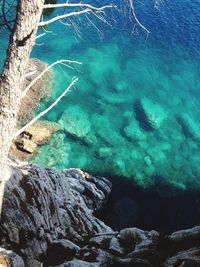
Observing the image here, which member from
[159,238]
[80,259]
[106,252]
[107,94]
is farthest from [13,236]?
[107,94]

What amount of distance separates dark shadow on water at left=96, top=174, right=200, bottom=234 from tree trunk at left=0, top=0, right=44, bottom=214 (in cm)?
1654

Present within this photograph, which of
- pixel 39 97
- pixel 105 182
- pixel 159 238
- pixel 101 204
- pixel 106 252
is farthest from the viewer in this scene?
pixel 39 97

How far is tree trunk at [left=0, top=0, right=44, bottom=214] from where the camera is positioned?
6.67 metres

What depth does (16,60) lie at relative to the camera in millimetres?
6930

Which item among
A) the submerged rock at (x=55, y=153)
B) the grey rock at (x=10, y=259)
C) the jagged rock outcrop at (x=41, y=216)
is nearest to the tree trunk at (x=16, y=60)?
the grey rock at (x=10, y=259)

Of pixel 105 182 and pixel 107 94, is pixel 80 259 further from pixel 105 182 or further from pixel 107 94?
pixel 107 94

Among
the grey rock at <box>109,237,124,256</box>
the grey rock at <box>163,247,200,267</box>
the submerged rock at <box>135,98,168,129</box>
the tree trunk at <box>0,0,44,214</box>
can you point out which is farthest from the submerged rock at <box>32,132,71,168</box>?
the tree trunk at <box>0,0,44,214</box>

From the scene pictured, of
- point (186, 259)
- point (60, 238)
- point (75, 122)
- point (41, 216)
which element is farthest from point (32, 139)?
point (186, 259)

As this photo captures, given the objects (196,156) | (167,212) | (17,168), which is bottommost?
(167,212)

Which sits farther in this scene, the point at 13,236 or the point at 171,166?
the point at 171,166

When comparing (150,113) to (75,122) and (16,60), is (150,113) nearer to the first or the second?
(75,122)

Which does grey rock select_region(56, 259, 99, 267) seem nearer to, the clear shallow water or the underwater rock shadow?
the clear shallow water

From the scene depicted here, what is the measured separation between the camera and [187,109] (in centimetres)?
3366

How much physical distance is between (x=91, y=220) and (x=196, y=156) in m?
14.6
